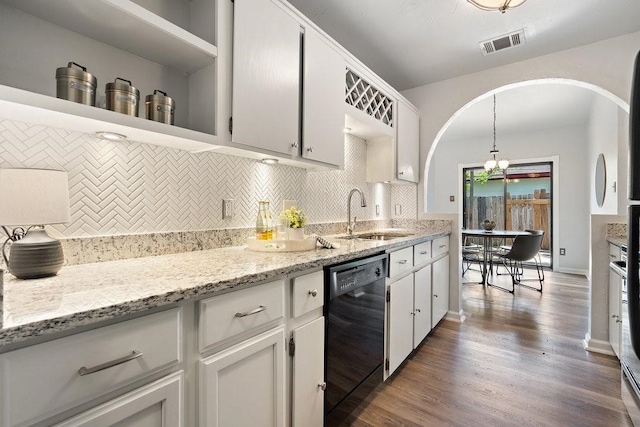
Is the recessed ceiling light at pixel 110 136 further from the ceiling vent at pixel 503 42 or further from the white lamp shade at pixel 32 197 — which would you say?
the ceiling vent at pixel 503 42

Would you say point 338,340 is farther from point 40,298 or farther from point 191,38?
point 191,38

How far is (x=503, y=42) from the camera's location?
7.90ft

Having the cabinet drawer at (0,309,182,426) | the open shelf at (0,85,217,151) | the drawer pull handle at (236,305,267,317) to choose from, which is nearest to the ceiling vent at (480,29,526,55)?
the open shelf at (0,85,217,151)

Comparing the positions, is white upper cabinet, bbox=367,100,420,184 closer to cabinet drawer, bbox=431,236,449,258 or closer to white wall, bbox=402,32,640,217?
white wall, bbox=402,32,640,217

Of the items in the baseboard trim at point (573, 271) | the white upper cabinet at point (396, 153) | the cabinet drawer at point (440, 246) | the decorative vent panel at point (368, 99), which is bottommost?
the baseboard trim at point (573, 271)

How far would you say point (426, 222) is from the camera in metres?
3.19

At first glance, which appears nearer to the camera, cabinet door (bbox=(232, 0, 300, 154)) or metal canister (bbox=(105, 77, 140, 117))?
metal canister (bbox=(105, 77, 140, 117))

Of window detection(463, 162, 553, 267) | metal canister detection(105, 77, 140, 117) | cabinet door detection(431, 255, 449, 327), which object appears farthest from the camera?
window detection(463, 162, 553, 267)

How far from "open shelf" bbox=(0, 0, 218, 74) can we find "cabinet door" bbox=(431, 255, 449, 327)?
234 cm

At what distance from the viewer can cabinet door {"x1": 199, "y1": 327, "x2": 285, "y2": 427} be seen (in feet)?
2.89

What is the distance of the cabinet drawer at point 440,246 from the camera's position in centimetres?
264

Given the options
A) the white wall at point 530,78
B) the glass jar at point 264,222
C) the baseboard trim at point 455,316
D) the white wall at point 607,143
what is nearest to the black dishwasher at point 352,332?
the glass jar at point 264,222

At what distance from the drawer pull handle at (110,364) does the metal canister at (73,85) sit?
81cm

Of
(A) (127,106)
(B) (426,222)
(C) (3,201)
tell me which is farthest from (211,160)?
(B) (426,222)
